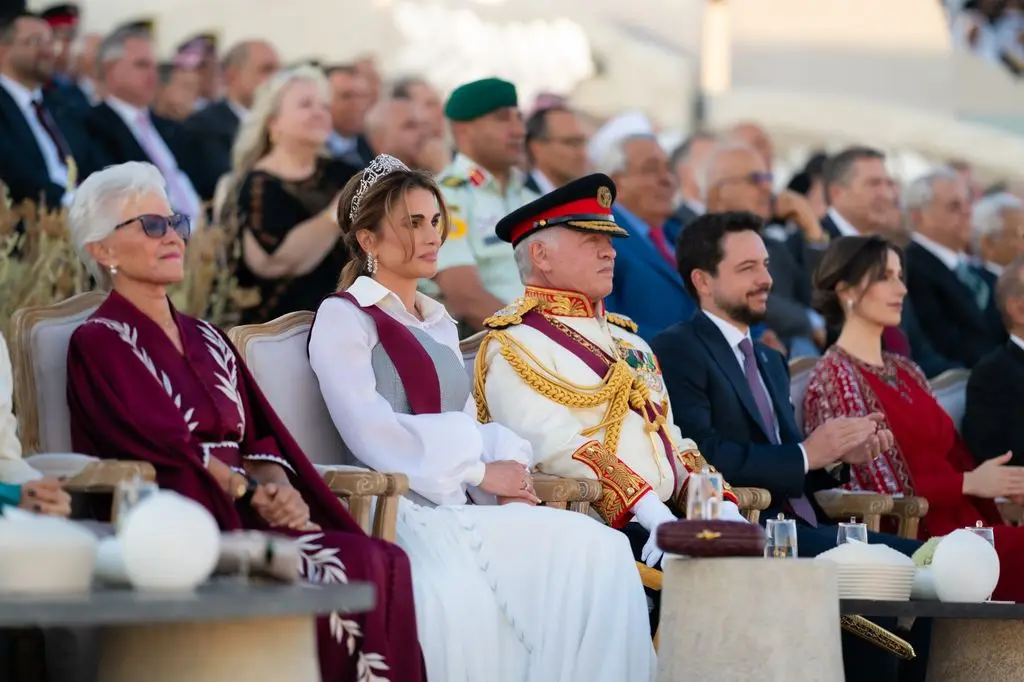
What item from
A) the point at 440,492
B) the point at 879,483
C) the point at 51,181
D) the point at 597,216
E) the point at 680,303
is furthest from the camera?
the point at 51,181

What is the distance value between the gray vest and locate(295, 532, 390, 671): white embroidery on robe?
2.67 ft

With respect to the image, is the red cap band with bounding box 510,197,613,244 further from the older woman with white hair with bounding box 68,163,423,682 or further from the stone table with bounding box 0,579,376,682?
the stone table with bounding box 0,579,376,682

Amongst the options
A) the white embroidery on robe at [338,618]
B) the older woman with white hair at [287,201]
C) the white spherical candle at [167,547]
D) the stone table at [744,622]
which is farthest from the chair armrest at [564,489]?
the older woman with white hair at [287,201]

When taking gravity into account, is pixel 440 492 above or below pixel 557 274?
below

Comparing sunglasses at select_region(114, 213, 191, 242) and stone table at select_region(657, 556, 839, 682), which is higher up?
sunglasses at select_region(114, 213, 191, 242)

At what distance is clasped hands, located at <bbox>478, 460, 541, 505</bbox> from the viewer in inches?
217

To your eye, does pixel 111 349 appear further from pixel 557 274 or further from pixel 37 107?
pixel 37 107

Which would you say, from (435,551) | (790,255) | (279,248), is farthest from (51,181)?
(435,551)

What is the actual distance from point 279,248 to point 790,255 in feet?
8.33

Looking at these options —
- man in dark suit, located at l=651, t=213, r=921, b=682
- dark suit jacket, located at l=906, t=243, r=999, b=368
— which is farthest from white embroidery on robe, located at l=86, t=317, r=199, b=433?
dark suit jacket, located at l=906, t=243, r=999, b=368

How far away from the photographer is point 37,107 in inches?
344

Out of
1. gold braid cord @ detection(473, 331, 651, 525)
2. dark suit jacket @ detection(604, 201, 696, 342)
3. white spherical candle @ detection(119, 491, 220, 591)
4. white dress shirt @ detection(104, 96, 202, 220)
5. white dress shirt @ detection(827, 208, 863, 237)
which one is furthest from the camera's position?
white dress shirt @ detection(827, 208, 863, 237)

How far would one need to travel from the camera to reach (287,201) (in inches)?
325

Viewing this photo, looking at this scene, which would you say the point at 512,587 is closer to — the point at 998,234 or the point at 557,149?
the point at 557,149
